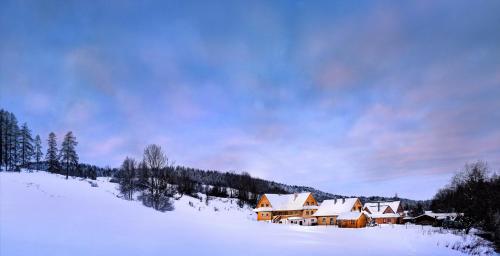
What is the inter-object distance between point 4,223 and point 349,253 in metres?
14.1

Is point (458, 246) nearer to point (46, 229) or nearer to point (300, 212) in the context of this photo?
point (46, 229)

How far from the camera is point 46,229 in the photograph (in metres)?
11.4

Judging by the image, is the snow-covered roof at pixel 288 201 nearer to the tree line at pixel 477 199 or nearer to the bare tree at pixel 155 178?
the tree line at pixel 477 199

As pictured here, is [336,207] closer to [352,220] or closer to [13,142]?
[352,220]

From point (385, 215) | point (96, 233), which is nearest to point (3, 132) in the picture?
point (96, 233)

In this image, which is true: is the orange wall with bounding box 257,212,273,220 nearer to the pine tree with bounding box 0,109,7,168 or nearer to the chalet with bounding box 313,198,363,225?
the chalet with bounding box 313,198,363,225

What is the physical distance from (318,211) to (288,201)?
13.1 m

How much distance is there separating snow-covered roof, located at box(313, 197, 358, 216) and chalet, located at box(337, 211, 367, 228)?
5267 millimetres

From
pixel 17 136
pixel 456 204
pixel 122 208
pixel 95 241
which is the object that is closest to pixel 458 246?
pixel 122 208

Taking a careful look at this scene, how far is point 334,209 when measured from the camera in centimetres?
7581

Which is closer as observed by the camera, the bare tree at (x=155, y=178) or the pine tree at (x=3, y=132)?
the bare tree at (x=155, y=178)

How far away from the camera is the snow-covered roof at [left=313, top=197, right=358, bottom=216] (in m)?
74.5

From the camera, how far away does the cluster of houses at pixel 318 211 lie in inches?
2934

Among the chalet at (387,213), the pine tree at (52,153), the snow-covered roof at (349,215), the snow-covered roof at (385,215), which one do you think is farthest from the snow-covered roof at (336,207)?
the pine tree at (52,153)
